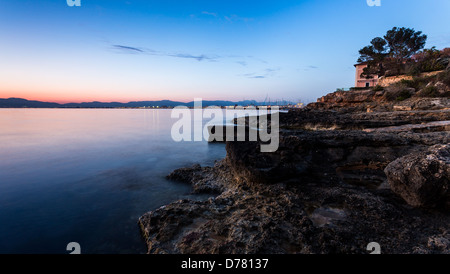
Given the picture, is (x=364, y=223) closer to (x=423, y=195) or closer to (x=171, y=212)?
(x=423, y=195)

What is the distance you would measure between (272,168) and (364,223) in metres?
2.63

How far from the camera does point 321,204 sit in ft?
15.2

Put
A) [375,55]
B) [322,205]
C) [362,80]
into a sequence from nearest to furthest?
[322,205]
[375,55]
[362,80]

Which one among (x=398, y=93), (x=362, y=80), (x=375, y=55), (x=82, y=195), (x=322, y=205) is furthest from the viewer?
(x=362, y=80)

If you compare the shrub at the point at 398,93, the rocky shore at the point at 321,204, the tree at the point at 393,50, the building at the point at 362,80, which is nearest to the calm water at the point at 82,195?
the rocky shore at the point at 321,204

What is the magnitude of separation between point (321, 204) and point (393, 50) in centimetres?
5370

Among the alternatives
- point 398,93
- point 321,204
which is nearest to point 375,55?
point 398,93

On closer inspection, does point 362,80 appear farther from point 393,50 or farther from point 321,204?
point 321,204

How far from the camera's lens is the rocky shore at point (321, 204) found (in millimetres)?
3451

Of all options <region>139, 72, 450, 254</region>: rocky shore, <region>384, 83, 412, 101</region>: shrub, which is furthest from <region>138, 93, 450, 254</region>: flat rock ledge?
<region>384, 83, 412, 101</region>: shrub

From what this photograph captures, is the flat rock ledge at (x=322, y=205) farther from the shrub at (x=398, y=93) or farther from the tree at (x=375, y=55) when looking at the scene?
the tree at (x=375, y=55)

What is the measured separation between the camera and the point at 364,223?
12.6 feet

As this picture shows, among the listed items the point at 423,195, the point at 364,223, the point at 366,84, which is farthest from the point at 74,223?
the point at 366,84
